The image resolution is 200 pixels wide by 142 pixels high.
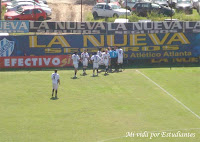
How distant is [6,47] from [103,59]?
23.9ft

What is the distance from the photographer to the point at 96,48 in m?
38.9

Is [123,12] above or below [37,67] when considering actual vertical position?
above

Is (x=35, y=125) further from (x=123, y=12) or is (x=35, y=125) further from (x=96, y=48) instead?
(x=123, y=12)

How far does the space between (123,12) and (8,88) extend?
22759mm

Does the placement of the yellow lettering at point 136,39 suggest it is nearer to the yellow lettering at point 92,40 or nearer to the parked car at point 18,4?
the yellow lettering at point 92,40

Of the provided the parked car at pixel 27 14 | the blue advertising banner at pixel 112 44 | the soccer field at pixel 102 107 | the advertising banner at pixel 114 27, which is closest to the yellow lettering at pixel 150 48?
the blue advertising banner at pixel 112 44

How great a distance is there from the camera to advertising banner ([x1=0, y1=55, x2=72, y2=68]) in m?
37.9

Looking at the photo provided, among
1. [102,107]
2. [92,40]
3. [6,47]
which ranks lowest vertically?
[102,107]

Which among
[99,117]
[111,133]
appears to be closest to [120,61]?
[99,117]

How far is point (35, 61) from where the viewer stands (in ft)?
125

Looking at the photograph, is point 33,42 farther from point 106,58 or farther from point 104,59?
point 106,58

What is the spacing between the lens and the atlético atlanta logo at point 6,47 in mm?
37656

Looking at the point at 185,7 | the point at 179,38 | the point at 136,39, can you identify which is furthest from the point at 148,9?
the point at 136,39

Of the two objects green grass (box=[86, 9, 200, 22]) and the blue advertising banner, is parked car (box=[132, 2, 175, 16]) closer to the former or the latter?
green grass (box=[86, 9, 200, 22])
